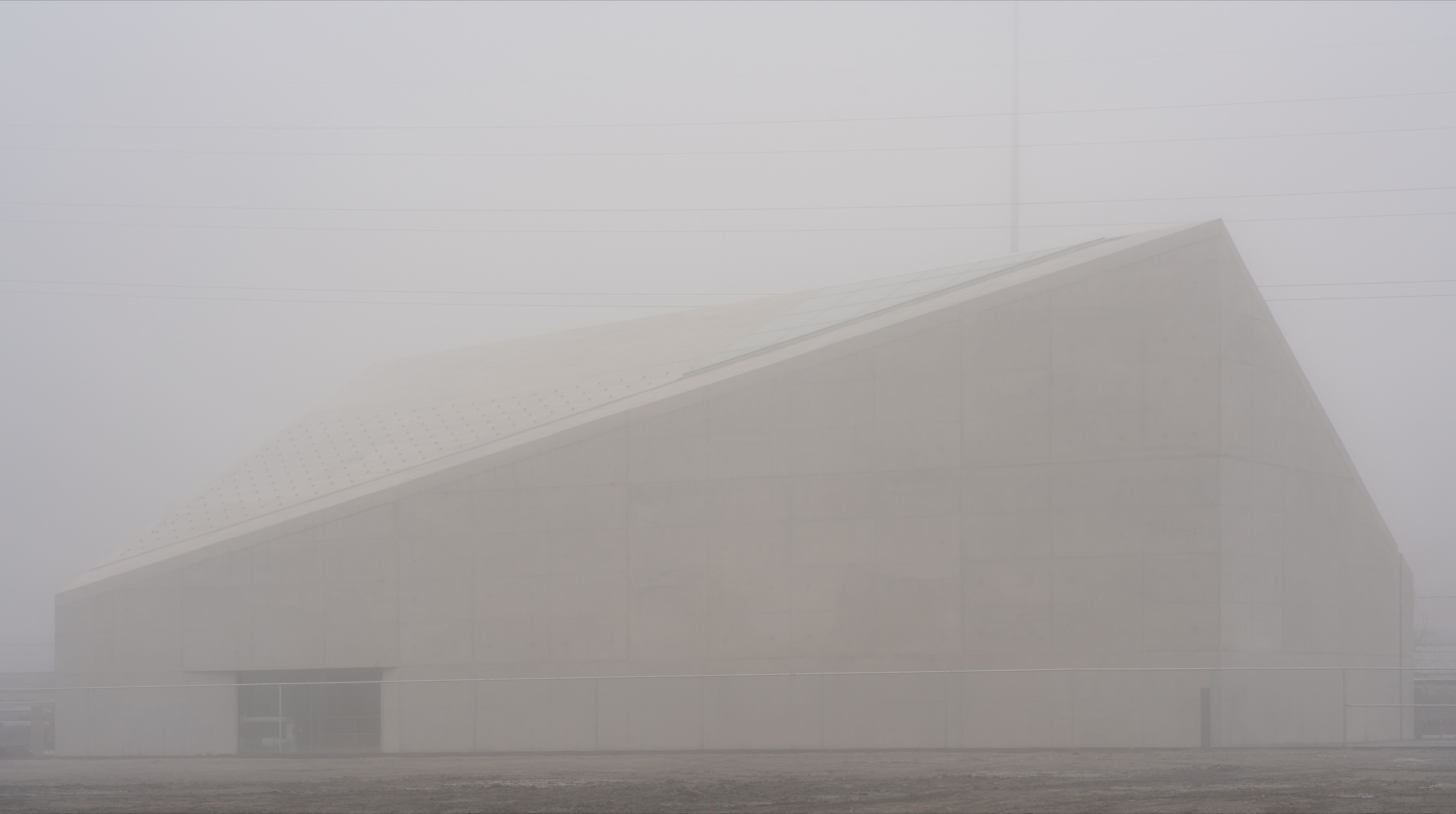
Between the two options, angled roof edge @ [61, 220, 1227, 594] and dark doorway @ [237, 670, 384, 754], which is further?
angled roof edge @ [61, 220, 1227, 594]

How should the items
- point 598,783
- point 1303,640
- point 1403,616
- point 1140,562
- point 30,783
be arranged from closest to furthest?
point 598,783 < point 30,783 < point 1140,562 < point 1303,640 < point 1403,616

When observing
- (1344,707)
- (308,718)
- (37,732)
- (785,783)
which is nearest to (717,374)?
(308,718)

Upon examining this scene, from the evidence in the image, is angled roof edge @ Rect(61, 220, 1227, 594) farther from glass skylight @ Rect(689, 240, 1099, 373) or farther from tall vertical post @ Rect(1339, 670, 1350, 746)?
tall vertical post @ Rect(1339, 670, 1350, 746)

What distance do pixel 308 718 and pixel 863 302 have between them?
15291 mm

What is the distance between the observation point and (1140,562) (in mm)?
23453

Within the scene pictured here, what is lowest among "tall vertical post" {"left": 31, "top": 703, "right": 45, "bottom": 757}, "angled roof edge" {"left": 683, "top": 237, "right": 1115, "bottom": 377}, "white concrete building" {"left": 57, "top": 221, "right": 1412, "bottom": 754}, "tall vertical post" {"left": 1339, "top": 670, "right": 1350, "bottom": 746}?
"tall vertical post" {"left": 31, "top": 703, "right": 45, "bottom": 757}

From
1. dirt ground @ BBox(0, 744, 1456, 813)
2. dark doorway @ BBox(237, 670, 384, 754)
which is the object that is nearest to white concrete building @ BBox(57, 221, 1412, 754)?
dark doorway @ BBox(237, 670, 384, 754)

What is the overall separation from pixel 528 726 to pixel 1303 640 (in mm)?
14677

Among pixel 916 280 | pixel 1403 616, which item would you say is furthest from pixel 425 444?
pixel 1403 616

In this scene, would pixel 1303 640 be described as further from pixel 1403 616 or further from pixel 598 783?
pixel 598 783

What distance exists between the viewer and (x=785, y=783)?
16.2m

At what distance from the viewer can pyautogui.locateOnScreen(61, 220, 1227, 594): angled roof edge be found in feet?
81.7

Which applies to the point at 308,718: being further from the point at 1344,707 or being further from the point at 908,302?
the point at 1344,707

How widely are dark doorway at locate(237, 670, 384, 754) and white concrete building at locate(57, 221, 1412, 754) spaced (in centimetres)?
7
